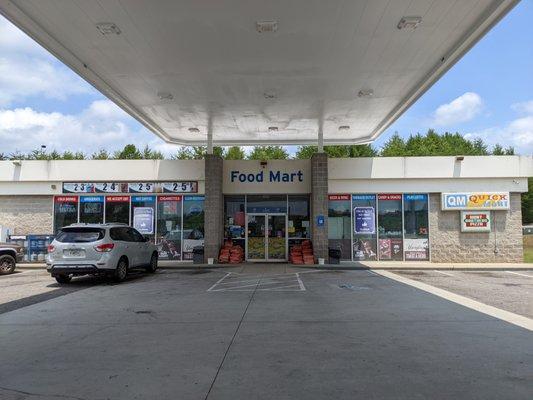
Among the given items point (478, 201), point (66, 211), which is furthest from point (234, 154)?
point (478, 201)

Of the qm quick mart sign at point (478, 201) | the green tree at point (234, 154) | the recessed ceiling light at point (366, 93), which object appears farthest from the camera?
the green tree at point (234, 154)

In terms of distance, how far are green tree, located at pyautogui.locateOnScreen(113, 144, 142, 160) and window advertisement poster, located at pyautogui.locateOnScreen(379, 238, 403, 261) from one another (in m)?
42.5

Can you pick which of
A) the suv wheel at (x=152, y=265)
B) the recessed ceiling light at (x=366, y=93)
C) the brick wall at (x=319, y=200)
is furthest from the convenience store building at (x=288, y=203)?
the recessed ceiling light at (x=366, y=93)

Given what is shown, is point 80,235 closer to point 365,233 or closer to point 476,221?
point 365,233

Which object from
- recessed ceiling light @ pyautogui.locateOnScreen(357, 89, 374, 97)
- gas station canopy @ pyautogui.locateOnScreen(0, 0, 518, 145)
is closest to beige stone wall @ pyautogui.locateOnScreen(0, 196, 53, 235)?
gas station canopy @ pyautogui.locateOnScreen(0, 0, 518, 145)

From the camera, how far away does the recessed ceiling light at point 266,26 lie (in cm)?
1038

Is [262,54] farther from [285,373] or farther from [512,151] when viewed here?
[512,151]

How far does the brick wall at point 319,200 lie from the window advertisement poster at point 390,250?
2.89 m

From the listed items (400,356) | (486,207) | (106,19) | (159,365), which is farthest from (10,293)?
(486,207)

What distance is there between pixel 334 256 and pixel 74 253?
1064 cm

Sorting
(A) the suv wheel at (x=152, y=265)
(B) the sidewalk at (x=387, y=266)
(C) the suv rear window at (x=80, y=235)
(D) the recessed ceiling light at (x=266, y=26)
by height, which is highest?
(D) the recessed ceiling light at (x=266, y=26)

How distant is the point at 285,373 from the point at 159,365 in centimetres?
160

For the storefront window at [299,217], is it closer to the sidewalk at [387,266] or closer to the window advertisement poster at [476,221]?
the sidewalk at [387,266]

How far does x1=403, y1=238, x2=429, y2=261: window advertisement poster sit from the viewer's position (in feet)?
67.2
